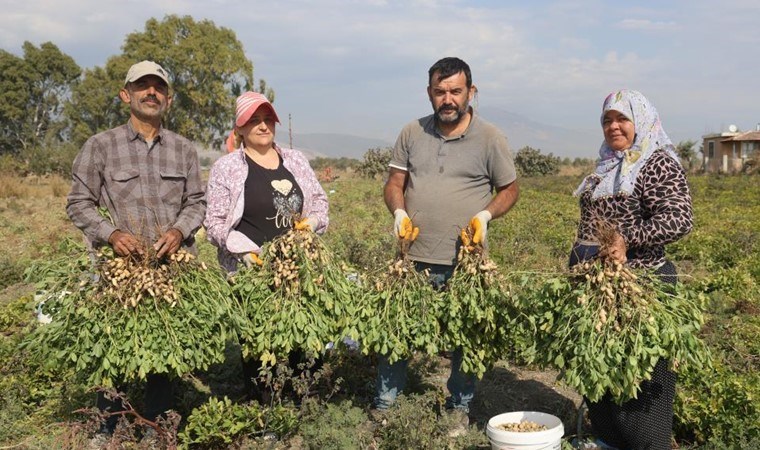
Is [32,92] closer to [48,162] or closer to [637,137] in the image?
[48,162]

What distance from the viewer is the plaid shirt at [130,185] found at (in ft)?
11.5

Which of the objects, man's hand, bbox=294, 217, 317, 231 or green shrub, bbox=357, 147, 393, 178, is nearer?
man's hand, bbox=294, 217, 317, 231

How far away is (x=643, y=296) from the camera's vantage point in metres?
3.04

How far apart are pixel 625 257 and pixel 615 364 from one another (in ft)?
1.74

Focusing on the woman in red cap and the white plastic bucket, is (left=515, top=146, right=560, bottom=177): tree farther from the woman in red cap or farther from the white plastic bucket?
the white plastic bucket

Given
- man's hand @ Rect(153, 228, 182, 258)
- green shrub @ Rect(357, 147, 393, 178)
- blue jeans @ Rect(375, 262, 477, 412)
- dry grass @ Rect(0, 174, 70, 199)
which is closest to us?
man's hand @ Rect(153, 228, 182, 258)

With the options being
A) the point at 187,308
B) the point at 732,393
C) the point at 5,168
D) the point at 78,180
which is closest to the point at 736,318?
the point at 732,393

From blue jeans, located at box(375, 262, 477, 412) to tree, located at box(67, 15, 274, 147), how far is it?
30.8 meters

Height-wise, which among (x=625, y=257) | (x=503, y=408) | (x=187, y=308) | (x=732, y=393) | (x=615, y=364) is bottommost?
(x=503, y=408)

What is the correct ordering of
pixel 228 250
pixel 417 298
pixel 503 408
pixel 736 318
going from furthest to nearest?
pixel 736 318
pixel 503 408
pixel 228 250
pixel 417 298

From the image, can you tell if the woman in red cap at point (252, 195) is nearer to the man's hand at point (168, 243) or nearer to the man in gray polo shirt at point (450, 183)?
the man's hand at point (168, 243)

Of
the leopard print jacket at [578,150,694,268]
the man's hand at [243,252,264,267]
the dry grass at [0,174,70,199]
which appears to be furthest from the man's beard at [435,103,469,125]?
the dry grass at [0,174,70,199]

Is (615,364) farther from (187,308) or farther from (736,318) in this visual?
(736,318)

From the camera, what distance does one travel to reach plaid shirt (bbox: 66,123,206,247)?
349 centimetres
